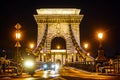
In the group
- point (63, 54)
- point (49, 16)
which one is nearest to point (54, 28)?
point (49, 16)

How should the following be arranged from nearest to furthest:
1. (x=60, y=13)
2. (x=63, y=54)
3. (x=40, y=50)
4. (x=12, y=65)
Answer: (x=12, y=65)
(x=40, y=50)
(x=60, y=13)
(x=63, y=54)

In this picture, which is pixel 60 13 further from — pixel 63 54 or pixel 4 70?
pixel 4 70

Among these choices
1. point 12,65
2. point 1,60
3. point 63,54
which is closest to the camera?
point 1,60

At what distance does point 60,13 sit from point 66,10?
181 centimetres

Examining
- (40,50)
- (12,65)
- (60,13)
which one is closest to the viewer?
(12,65)

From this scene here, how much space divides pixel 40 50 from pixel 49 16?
9.76 metres

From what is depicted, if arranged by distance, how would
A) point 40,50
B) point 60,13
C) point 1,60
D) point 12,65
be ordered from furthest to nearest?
point 60,13 < point 40,50 < point 12,65 < point 1,60

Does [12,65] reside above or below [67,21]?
below

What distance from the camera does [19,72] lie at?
26.5 m

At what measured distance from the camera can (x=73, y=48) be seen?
89625mm

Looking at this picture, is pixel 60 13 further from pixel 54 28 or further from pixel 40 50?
pixel 40 50

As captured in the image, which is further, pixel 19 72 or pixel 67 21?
pixel 67 21

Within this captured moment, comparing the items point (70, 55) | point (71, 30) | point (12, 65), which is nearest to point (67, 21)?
point (71, 30)

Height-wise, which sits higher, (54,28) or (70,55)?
(54,28)
